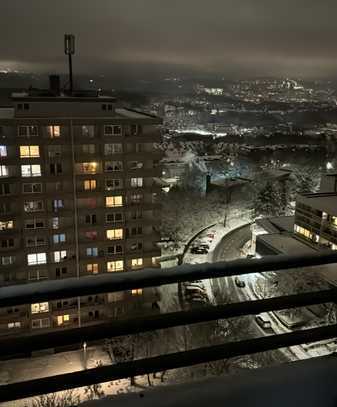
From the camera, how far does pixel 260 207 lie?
22484mm

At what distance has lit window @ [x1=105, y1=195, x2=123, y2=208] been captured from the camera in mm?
11172

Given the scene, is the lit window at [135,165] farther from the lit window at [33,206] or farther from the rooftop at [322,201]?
the rooftop at [322,201]

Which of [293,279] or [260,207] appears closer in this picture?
[293,279]

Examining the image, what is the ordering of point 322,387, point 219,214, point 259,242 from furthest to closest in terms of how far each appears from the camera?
point 219,214 < point 259,242 < point 322,387

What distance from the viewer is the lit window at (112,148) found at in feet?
35.3

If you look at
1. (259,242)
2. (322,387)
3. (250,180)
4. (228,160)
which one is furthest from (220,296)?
(228,160)

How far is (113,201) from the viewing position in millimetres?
11227

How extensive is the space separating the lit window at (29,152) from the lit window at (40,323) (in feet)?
15.1

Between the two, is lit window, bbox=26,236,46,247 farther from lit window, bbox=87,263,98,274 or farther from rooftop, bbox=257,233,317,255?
rooftop, bbox=257,233,317,255

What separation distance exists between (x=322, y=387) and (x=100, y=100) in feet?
35.7

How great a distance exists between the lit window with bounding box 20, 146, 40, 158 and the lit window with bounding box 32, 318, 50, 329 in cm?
460

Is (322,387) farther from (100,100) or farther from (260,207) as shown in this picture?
(260,207)

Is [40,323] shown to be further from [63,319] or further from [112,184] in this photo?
[112,184]

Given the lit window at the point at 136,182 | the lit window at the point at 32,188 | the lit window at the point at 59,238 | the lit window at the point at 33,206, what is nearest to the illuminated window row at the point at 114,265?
the lit window at the point at 59,238
